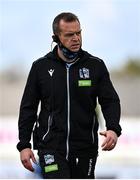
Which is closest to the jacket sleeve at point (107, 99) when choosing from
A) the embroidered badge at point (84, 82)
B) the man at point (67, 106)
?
the man at point (67, 106)

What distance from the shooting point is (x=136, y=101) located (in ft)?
80.1

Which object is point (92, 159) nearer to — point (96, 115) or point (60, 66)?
point (96, 115)

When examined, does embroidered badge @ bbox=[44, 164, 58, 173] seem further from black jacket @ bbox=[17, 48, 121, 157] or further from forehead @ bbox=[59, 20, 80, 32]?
forehead @ bbox=[59, 20, 80, 32]

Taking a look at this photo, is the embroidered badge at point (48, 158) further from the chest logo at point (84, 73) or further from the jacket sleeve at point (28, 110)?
the chest logo at point (84, 73)

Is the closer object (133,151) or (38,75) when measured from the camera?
(38,75)

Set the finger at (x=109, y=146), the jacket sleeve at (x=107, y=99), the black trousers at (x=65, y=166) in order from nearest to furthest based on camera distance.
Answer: the finger at (x=109, y=146), the black trousers at (x=65, y=166), the jacket sleeve at (x=107, y=99)

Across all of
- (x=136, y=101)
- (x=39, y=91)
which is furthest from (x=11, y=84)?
(x=39, y=91)

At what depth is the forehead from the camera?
6363mm

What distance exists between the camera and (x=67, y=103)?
20.9 ft

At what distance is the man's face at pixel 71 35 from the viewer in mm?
6359

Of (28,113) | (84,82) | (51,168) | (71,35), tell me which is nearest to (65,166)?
(51,168)

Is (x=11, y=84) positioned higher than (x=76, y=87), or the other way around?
(x=76, y=87)

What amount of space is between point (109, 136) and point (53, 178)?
542 millimetres

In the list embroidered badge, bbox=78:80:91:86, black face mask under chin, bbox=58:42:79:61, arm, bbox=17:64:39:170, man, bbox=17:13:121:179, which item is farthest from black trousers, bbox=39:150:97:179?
black face mask under chin, bbox=58:42:79:61
